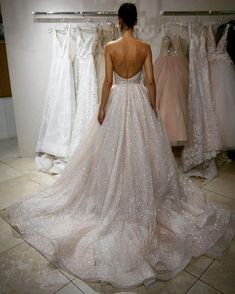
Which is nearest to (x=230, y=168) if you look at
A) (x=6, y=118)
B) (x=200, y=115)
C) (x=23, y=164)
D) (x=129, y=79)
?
(x=200, y=115)

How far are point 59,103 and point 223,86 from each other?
5.93ft

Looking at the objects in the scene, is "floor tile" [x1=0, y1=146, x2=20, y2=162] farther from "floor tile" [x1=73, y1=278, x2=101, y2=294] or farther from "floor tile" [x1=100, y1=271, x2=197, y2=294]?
"floor tile" [x1=100, y1=271, x2=197, y2=294]

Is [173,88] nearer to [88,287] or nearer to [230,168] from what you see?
[230,168]

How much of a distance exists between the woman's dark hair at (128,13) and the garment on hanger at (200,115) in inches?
46.3

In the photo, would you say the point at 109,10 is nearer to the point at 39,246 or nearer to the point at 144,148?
the point at 144,148

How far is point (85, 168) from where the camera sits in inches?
81.5

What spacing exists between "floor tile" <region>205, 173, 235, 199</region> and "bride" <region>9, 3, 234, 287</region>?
0.55 m

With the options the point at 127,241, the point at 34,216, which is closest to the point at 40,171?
the point at 34,216

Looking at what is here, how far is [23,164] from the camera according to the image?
10.8 ft

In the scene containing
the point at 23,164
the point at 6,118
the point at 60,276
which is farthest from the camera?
the point at 6,118

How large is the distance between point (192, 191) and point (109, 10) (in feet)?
7.08

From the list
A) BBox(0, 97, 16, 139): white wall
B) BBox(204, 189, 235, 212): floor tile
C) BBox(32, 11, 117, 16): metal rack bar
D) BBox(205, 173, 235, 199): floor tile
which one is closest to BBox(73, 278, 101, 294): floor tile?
BBox(204, 189, 235, 212): floor tile

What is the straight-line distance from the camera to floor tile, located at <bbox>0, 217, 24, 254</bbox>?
1820 mm

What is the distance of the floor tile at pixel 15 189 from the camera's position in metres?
2.43
